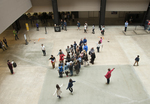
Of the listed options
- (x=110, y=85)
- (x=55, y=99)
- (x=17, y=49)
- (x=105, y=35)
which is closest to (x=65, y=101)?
(x=55, y=99)

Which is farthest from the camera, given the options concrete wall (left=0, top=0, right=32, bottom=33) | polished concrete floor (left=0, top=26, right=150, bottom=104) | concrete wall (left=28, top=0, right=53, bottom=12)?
concrete wall (left=28, top=0, right=53, bottom=12)

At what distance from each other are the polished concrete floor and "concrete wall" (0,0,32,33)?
12.0 ft

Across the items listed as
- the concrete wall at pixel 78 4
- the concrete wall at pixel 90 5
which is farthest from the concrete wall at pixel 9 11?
the concrete wall at pixel 78 4

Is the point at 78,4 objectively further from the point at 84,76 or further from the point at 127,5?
the point at 84,76

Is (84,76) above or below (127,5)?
below

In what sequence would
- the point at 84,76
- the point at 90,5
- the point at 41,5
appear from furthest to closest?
1. the point at 41,5
2. the point at 90,5
3. the point at 84,76

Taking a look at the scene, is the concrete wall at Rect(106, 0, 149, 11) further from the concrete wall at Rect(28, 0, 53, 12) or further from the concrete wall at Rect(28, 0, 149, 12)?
the concrete wall at Rect(28, 0, 53, 12)

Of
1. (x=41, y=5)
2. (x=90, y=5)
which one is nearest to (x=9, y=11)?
(x=41, y=5)

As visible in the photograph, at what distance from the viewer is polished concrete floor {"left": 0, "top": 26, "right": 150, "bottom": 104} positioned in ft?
29.3

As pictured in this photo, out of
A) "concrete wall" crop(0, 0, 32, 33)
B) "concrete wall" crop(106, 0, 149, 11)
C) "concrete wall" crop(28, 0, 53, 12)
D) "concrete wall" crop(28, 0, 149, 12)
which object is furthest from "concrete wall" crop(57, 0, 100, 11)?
"concrete wall" crop(0, 0, 32, 33)

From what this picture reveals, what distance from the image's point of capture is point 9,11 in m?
12.3

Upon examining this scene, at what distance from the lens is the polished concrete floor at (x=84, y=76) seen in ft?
29.3

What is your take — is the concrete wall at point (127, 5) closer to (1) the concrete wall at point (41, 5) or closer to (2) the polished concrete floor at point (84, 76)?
(2) the polished concrete floor at point (84, 76)

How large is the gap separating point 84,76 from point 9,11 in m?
9.02
